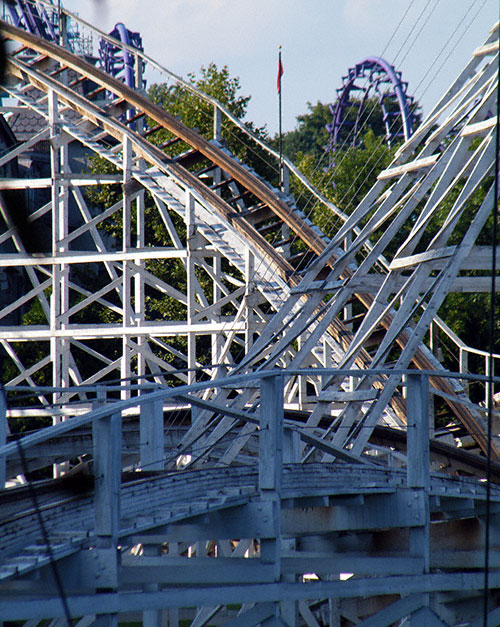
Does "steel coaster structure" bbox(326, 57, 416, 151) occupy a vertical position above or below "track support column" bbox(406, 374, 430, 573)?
above

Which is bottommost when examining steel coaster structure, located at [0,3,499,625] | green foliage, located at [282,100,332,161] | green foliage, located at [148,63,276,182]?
steel coaster structure, located at [0,3,499,625]

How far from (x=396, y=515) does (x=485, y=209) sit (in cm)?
319

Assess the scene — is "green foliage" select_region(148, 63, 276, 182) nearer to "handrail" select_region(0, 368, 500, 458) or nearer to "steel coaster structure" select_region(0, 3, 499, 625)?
"steel coaster structure" select_region(0, 3, 499, 625)

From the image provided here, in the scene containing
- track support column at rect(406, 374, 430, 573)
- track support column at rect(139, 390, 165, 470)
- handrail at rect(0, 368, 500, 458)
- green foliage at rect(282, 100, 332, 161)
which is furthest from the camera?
green foliage at rect(282, 100, 332, 161)

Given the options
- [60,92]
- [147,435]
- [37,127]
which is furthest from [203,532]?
[37,127]

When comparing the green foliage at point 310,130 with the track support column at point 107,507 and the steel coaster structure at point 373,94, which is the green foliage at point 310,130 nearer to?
the steel coaster structure at point 373,94

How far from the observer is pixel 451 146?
8172 mm

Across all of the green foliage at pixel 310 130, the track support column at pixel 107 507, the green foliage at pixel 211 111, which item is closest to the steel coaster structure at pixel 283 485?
the track support column at pixel 107 507

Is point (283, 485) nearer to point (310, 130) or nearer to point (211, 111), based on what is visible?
point (211, 111)

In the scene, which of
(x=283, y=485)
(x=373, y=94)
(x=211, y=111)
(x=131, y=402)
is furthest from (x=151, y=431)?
(x=373, y=94)

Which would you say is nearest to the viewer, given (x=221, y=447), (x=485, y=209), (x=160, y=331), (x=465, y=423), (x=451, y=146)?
(x=485, y=209)

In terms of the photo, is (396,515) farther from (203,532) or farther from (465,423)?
(465,423)

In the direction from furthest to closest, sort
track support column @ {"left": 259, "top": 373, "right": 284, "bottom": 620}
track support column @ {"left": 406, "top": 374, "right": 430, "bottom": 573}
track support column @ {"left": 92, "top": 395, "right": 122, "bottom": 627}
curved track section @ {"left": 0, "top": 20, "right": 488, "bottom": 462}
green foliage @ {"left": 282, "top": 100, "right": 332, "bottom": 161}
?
green foliage @ {"left": 282, "top": 100, "right": 332, "bottom": 161} < curved track section @ {"left": 0, "top": 20, "right": 488, "bottom": 462} < track support column @ {"left": 406, "top": 374, "right": 430, "bottom": 573} < track support column @ {"left": 259, "top": 373, "right": 284, "bottom": 620} < track support column @ {"left": 92, "top": 395, "right": 122, "bottom": 627}

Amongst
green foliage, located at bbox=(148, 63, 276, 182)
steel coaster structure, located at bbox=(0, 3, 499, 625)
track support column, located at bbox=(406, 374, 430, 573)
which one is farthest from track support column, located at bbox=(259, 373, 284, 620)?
green foliage, located at bbox=(148, 63, 276, 182)
